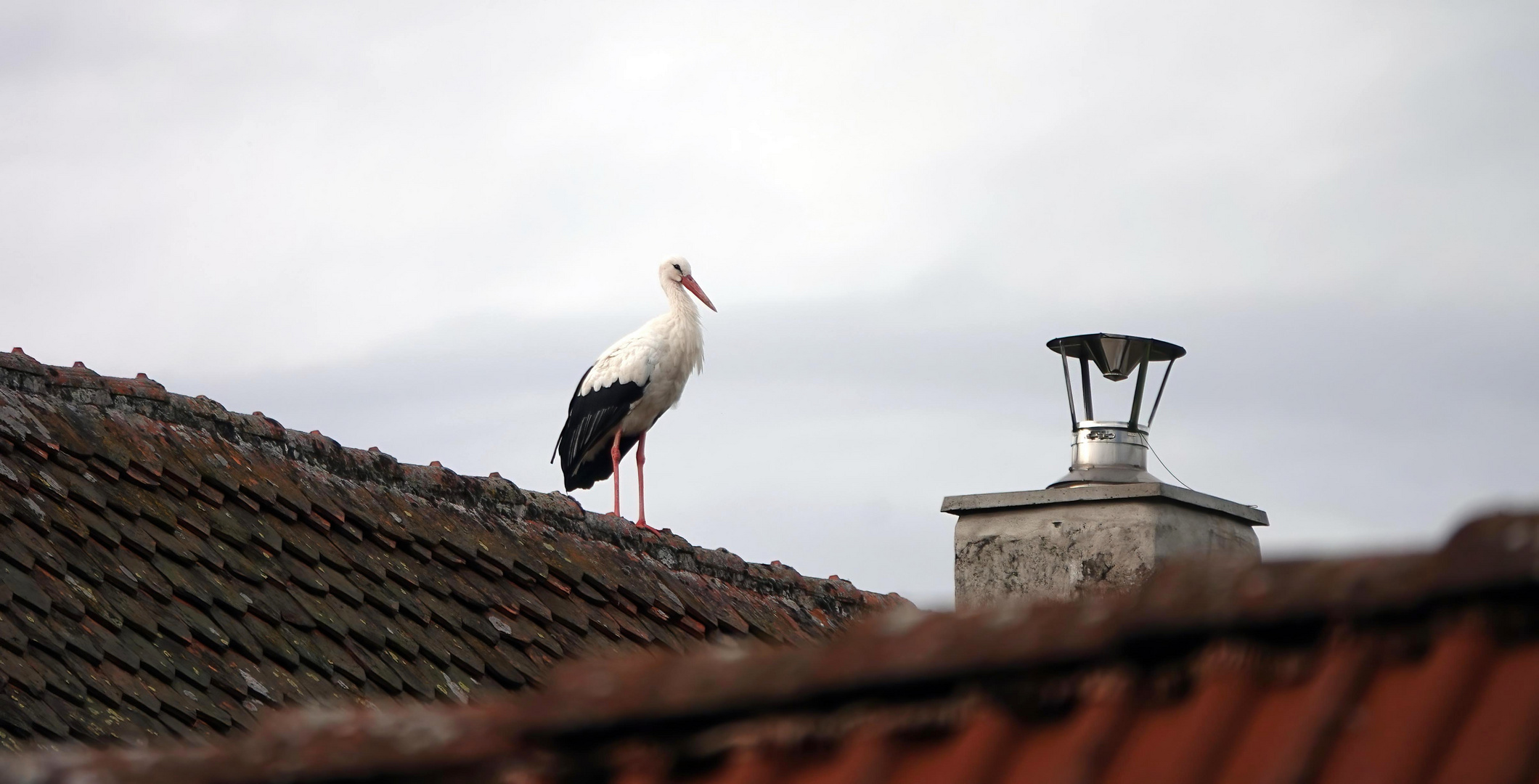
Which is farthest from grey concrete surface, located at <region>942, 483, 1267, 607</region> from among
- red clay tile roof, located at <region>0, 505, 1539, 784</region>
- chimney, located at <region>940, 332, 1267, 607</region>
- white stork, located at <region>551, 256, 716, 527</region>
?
red clay tile roof, located at <region>0, 505, 1539, 784</region>

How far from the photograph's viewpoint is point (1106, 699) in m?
1.57

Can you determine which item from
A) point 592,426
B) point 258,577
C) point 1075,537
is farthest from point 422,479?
point 592,426

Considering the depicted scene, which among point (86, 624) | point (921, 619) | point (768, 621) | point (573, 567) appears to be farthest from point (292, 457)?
point (921, 619)

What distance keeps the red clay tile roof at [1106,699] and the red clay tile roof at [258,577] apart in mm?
2927

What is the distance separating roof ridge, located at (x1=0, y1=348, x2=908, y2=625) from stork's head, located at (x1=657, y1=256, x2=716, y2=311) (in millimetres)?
4181

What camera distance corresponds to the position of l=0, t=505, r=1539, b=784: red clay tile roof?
141cm

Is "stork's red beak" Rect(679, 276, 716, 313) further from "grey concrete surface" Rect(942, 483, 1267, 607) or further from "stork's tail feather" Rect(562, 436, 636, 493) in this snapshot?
"grey concrete surface" Rect(942, 483, 1267, 607)

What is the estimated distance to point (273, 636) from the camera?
17.6ft

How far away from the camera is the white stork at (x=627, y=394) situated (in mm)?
11180

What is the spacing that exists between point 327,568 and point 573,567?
1.20 meters

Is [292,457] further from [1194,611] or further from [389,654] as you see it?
[1194,611]

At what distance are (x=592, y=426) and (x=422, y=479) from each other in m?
4.37

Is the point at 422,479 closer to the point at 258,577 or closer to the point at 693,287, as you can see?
the point at 258,577

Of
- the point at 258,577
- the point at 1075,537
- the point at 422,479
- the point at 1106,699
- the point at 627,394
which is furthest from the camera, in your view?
the point at 627,394
